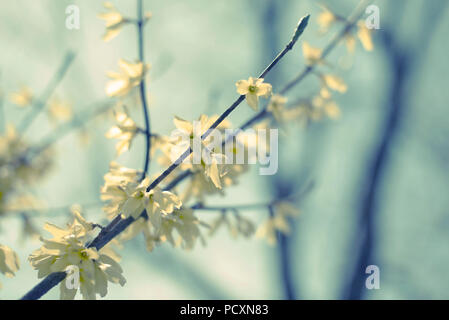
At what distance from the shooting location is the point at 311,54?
2248 millimetres

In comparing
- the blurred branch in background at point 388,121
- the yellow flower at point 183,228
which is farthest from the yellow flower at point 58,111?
the blurred branch in background at point 388,121

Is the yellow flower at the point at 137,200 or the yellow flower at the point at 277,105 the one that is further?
the yellow flower at the point at 277,105

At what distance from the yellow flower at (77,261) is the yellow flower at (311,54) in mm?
1589

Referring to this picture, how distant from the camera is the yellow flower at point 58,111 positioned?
3627mm

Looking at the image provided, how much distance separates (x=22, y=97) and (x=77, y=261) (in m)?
2.69

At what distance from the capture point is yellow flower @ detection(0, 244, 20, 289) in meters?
1.40

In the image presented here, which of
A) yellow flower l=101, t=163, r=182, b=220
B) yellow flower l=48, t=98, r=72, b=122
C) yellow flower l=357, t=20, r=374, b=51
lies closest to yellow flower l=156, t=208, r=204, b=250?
yellow flower l=101, t=163, r=182, b=220

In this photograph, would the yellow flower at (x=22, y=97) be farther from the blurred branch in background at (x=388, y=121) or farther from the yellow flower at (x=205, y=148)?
the blurred branch in background at (x=388, y=121)

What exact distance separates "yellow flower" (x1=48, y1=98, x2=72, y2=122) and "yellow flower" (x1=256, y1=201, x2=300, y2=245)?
90.0 inches

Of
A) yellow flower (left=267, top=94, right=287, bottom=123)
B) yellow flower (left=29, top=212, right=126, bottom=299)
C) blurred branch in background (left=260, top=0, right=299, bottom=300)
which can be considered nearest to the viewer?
yellow flower (left=29, top=212, right=126, bottom=299)

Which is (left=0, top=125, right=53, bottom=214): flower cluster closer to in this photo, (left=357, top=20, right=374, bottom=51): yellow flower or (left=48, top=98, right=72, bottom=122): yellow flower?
(left=48, top=98, right=72, bottom=122): yellow flower

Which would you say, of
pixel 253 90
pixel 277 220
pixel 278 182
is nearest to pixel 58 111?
pixel 277 220

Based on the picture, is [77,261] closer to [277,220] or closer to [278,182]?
[277,220]
